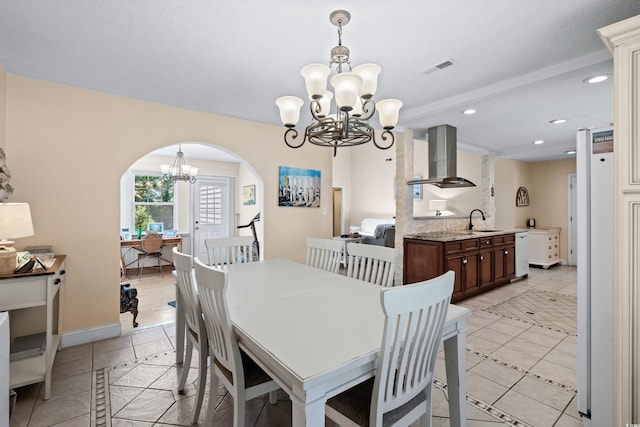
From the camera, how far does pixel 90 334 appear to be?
2.78m

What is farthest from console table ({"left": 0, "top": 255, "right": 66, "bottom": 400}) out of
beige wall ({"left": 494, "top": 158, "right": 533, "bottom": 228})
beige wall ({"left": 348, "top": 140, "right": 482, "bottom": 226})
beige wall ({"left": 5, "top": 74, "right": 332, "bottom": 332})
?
beige wall ({"left": 494, "top": 158, "right": 533, "bottom": 228})

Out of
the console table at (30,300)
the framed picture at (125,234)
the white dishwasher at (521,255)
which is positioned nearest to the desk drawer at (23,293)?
the console table at (30,300)

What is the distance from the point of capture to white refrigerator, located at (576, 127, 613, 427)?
1.56 m

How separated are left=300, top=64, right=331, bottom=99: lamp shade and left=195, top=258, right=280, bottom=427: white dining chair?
1050mm

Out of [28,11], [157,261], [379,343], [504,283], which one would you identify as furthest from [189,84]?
[504,283]

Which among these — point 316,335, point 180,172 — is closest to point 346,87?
point 316,335

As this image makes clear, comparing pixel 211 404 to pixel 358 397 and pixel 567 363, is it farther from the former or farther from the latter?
pixel 567 363

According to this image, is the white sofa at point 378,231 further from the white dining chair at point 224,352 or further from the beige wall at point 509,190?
the white dining chair at point 224,352

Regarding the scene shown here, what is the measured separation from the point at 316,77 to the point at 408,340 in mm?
1336

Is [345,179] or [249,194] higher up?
[345,179]

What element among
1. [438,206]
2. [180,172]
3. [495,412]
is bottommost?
[495,412]

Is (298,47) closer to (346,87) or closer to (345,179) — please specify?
(346,87)

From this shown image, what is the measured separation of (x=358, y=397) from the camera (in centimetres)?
122

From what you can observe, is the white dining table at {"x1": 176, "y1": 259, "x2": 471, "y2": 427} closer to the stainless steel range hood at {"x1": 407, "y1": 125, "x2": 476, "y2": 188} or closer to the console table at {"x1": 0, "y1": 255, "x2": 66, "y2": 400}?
the console table at {"x1": 0, "y1": 255, "x2": 66, "y2": 400}
